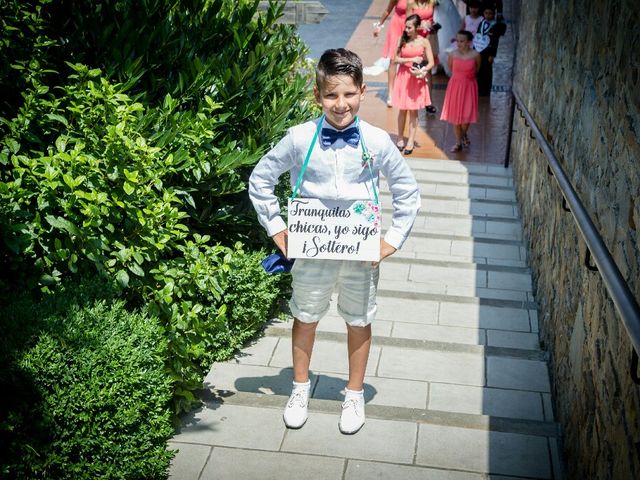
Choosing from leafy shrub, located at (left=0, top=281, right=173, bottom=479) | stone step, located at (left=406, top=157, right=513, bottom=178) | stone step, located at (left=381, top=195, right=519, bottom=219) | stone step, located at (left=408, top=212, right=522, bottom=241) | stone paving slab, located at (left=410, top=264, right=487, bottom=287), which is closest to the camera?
leafy shrub, located at (left=0, top=281, right=173, bottom=479)

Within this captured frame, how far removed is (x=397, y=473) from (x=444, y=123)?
9.28 metres

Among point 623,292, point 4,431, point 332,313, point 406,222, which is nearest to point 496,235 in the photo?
point 332,313

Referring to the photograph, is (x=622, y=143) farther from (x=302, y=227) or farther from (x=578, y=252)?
(x=302, y=227)

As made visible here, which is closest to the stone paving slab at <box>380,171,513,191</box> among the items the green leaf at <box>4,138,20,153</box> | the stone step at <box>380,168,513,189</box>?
the stone step at <box>380,168,513,189</box>

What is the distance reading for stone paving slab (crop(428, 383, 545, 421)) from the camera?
4.70 metres

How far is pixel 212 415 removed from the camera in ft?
14.7

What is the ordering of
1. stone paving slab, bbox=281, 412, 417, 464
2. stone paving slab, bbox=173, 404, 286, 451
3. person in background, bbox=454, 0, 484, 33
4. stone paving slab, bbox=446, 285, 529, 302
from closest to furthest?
stone paving slab, bbox=281, 412, 417, 464
stone paving slab, bbox=173, 404, 286, 451
stone paving slab, bbox=446, 285, 529, 302
person in background, bbox=454, 0, 484, 33

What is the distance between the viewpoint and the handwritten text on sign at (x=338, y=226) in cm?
399

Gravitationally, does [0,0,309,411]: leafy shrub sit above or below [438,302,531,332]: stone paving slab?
above

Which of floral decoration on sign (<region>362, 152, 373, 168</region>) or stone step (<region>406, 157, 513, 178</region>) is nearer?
floral decoration on sign (<region>362, 152, 373, 168</region>)

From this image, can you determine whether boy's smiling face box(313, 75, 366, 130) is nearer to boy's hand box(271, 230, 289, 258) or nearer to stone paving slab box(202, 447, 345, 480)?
boy's hand box(271, 230, 289, 258)

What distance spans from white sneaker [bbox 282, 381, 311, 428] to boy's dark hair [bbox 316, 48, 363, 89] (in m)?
1.56

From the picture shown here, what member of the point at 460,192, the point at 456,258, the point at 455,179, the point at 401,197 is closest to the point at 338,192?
the point at 401,197

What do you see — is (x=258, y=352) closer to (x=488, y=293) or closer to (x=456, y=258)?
(x=488, y=293)
